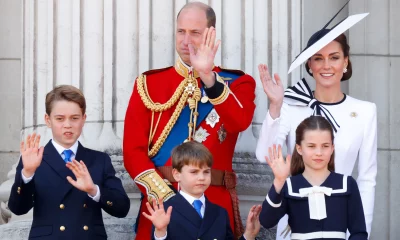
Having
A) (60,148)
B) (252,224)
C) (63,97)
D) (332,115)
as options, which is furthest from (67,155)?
(332,115)

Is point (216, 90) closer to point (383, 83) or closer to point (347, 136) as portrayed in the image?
point (347, 136)

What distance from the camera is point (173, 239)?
19.7 feet

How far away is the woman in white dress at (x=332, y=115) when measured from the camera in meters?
6.43

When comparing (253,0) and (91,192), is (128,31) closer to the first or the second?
(253,0)

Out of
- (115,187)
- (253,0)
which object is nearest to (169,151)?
(115,187)

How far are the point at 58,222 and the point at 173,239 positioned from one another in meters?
0.62

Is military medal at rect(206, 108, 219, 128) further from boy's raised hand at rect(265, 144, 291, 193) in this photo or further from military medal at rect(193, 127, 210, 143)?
boy's raised hand at rect(265, 144, 291, 193)

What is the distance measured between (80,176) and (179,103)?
0.80 metres

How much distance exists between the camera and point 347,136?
21.3ft

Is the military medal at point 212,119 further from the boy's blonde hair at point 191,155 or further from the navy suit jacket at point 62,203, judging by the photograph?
the navy suit jacket at point 62,203

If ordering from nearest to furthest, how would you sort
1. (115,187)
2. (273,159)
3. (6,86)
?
1. (273,159)
2. (115,187)
3. (6,86)

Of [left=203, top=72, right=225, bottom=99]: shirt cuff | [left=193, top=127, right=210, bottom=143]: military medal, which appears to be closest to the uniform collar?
[left=193, top=127, right=210, bottom=143]: military medal

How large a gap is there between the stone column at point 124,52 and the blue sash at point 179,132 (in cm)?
77

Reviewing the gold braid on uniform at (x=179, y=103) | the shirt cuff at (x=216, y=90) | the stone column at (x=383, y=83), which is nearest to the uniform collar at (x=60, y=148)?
the gold braid on uniform at (x=179, y=103)
